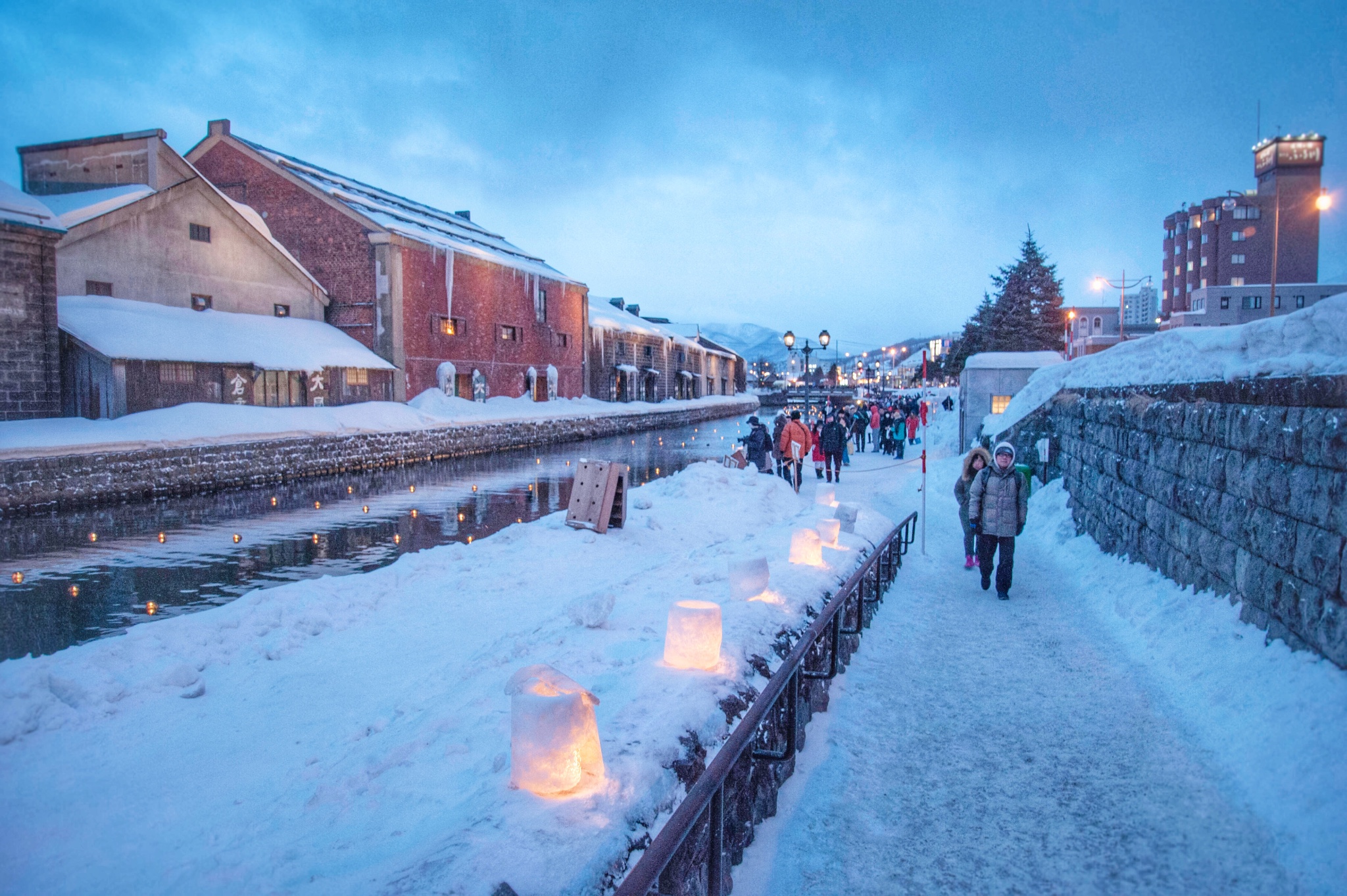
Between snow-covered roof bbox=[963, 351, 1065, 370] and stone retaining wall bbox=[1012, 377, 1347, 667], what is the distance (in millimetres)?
12601

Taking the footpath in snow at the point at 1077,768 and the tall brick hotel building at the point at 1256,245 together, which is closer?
the footpath in snow at the point at 1077,768

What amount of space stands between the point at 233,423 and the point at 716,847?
20999 millimetres

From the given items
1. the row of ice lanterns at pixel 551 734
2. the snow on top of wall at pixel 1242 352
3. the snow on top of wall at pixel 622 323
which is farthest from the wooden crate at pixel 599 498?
the snow on top of wall at pixel 622 323

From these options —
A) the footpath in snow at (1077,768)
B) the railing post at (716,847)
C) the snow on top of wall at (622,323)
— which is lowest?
the footpath in snow at (1077,768)

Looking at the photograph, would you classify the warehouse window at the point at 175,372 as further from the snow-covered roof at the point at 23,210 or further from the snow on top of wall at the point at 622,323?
the snow on top of wall at the point at 622,323

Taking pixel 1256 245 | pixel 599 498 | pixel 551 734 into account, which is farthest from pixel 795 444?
pixel 1256 245

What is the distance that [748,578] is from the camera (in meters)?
5.55

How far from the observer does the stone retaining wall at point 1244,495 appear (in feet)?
13.9

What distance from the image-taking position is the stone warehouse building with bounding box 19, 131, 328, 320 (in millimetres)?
22031

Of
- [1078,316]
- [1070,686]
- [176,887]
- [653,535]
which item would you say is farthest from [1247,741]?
[1078,316]

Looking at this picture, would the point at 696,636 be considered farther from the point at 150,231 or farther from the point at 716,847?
the point at 150,231

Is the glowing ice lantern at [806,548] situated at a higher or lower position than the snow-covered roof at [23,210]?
lower

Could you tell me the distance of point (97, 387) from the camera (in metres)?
19.2

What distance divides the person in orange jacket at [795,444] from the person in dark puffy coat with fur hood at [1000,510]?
29.1 ft
